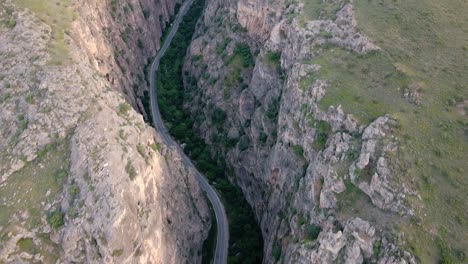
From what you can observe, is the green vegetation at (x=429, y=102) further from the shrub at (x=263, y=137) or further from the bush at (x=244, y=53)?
the bush at (x=244, y=53)

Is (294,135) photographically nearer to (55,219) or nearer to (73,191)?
(73,191)

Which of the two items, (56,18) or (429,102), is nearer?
(429,102)

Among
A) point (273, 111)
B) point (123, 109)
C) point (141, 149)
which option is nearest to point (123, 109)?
point (123, 109)

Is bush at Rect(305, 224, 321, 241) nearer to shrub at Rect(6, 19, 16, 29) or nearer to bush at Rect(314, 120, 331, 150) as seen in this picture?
bush at Rect(314, 120, 331, 150)

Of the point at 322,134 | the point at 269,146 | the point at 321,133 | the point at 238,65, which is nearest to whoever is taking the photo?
the point at 322,134

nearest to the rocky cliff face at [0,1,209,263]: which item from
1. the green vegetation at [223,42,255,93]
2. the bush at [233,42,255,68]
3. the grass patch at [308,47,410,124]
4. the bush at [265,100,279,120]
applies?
the bush at [265,100,279,120]

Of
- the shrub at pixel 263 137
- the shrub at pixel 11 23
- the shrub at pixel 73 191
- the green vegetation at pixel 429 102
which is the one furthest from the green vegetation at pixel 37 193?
the green vegetation at pixel 429 102
